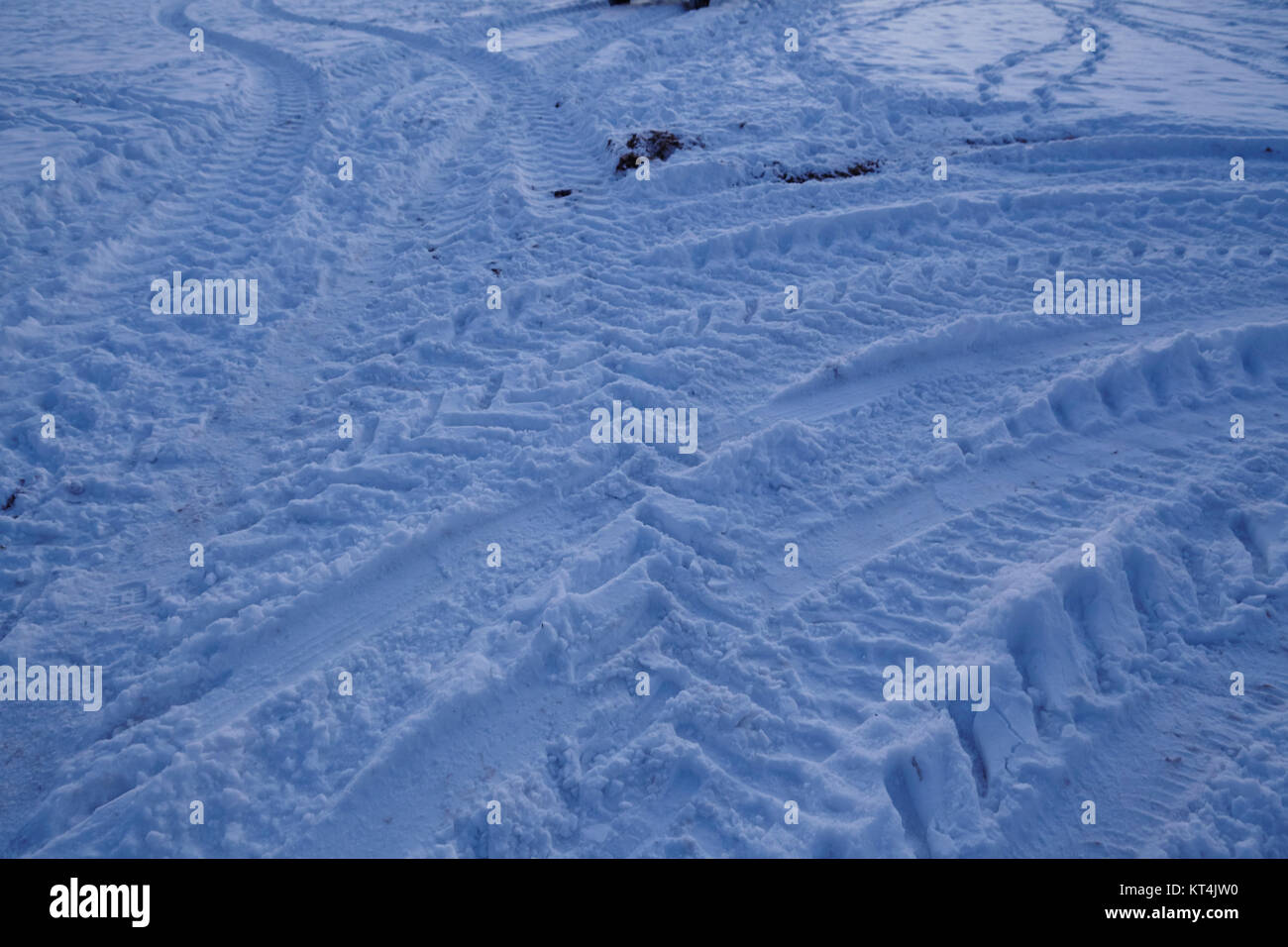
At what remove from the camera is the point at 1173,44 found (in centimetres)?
902

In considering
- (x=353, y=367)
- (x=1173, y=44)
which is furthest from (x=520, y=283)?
(x=1173, y=44)

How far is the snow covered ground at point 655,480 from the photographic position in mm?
2830

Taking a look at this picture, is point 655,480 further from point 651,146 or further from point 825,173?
point 651,146

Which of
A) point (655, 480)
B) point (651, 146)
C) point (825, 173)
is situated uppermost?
point (651, 146)

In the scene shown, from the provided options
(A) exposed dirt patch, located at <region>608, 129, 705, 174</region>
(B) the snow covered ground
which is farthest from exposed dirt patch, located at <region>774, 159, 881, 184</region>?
(A) exposed dirt patch, located at <region>608, 129, 705, 174</region>

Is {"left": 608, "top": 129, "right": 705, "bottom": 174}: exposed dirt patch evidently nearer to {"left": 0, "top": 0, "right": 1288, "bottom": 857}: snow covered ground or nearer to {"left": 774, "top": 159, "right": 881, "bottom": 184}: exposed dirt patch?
{"left": 0, "top": 0, "right": 1288, "bottom": 857}: snow covered ground

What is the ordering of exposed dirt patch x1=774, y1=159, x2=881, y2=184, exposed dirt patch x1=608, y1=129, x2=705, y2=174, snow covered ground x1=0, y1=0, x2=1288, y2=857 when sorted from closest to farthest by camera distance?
snow covered ground x1=0, y1=0, x2=1288, y2=857 → exposed dirt patch x1=774, y1=159, x2=881, y2=184 → exposed dirt patch x1=608, y1=129, x2=705, y2=174

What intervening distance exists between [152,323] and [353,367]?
1485mm

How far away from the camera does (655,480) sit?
399cm

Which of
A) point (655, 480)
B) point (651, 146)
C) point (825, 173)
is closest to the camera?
point (655, 480)

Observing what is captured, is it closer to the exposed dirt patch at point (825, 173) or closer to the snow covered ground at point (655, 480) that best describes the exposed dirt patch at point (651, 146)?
the snow covered ground at point (655, 480)

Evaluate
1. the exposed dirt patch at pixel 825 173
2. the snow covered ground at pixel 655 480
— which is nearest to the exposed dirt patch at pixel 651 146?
the snow covered ground at pixel 655 480

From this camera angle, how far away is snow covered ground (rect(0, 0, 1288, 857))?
9.29ft

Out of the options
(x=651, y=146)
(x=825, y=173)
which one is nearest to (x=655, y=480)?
(x=825, y=173)
